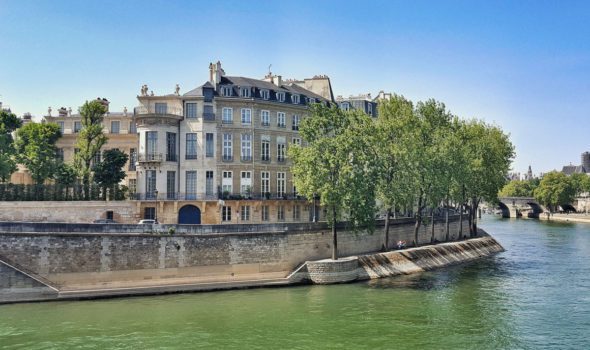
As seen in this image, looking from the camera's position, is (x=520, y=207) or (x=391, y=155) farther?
(x=520, y=207)

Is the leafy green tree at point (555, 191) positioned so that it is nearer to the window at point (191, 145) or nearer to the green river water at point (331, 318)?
the green river water at point (331, 318)

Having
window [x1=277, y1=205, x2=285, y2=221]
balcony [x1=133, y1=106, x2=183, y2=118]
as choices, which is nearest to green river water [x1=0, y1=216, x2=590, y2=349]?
window [x1=277, y1=205, x2=285, y2=221]

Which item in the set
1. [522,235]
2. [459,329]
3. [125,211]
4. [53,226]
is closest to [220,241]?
[53,226]

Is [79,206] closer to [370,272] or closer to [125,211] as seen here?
[125,211]

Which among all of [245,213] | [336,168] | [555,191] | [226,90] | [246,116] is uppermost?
[226,90]

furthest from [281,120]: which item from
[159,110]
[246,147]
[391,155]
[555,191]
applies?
[555,191]

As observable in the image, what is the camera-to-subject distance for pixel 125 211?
144ft

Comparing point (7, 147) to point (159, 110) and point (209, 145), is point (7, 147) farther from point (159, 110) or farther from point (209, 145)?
point (209, 145)

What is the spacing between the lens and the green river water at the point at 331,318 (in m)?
22.7

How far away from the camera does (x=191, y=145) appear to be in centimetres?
4656

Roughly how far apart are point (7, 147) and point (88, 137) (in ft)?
22.9

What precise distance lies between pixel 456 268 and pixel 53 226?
31256mm

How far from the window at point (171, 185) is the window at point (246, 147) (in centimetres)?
637

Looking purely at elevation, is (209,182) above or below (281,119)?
below
